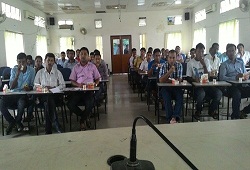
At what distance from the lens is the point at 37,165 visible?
106 cm

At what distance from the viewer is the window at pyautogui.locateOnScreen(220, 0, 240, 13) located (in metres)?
7.69

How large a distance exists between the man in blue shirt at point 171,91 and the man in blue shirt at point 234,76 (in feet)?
2.68

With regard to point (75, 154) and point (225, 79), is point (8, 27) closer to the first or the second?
point (225, 79)

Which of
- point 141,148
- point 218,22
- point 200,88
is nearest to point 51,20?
point 218,22

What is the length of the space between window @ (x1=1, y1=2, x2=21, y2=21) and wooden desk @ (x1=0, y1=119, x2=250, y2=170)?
7.52m

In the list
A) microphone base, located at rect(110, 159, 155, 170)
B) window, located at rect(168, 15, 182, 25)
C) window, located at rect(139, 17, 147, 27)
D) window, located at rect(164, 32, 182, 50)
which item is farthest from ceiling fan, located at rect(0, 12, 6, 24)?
window, located at rect(168, 15, 182, 25)

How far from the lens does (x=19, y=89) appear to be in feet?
12.4

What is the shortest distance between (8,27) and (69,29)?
16.9 feet

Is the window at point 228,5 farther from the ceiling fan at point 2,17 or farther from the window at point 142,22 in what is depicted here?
the ceiling fan at point 2,17

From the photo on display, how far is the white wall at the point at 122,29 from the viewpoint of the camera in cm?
1274

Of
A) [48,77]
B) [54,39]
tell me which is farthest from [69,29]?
[48,77]

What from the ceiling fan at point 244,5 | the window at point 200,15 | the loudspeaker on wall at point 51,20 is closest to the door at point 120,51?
the loudspeaker on wall at point 51,20

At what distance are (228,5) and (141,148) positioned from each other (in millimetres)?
8389

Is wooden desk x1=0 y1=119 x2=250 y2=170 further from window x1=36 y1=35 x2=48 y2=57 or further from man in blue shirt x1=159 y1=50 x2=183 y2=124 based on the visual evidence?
window x1=36 y1=35 x2=48 y2=57
